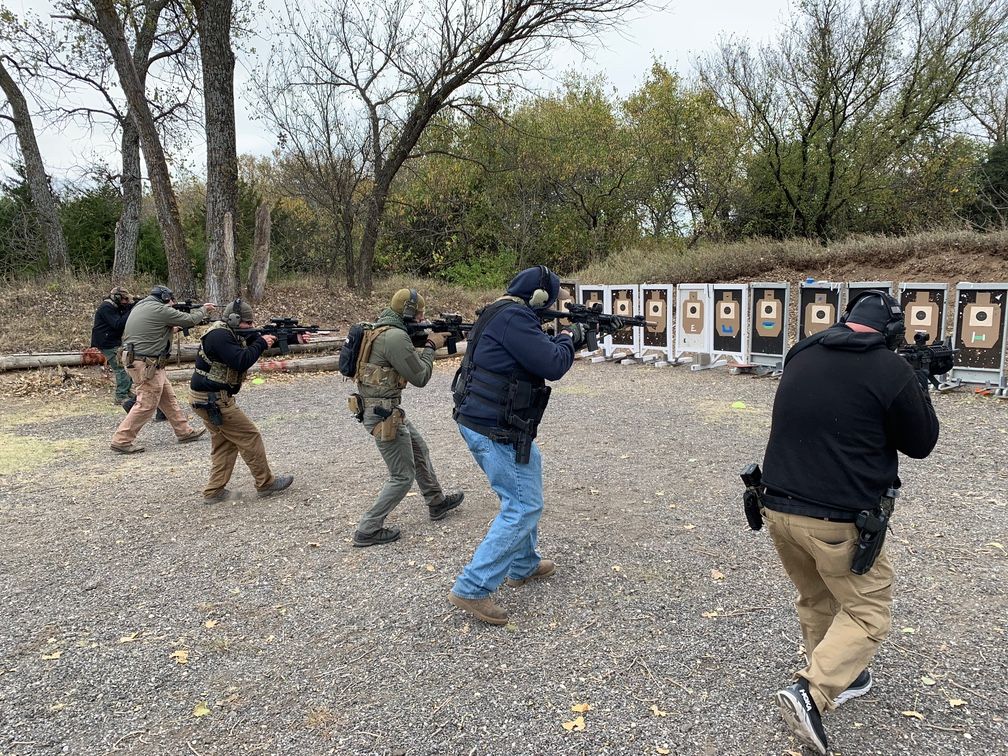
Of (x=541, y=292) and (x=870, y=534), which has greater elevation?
(x=541, y=292)

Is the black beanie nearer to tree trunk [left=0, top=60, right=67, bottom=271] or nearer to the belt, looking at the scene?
the belt

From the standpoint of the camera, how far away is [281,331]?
6.24 metres

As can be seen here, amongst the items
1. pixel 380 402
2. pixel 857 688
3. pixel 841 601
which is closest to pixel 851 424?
pixel 841 601

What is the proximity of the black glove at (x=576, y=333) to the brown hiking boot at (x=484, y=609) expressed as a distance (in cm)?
162

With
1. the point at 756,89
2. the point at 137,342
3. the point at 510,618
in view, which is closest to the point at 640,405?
the point at 510,618

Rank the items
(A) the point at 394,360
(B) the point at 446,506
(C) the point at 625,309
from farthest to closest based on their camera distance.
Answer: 1. (C) the point at 625,309
2. (B) the point at 446,506
3. (A) the point at 394,360

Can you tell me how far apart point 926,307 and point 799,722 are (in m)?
9.52

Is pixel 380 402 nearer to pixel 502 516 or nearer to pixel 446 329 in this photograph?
pixel 446 329

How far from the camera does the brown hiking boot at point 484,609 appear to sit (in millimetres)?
3518

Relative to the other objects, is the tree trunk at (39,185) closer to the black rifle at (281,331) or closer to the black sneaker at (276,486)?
the black rifle at (281,331)

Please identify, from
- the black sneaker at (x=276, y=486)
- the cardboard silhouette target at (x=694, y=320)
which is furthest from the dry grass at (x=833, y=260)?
the black sneaker at (x=276, y=486)

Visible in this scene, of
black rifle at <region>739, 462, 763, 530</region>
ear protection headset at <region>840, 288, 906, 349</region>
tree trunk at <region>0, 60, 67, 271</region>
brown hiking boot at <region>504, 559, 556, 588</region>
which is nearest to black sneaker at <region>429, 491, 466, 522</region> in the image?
brown hiking boot at <region>504, 559, 556, 588</region>

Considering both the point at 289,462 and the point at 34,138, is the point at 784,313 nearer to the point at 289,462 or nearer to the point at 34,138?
the point at 289,462

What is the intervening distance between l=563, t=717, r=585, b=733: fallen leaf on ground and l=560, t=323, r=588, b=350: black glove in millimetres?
2044
